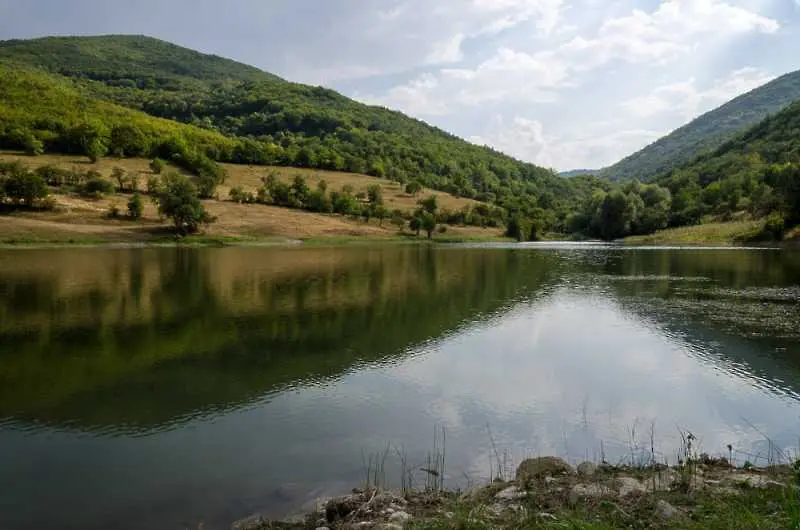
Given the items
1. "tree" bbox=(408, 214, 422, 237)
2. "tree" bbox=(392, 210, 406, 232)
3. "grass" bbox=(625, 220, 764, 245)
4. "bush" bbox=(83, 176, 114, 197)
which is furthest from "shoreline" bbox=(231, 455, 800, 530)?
"tree" bbox=(392, 210, 406, 232)

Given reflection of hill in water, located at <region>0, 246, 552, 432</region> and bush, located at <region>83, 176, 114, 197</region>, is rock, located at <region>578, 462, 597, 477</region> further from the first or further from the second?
bush, located at <region>83, 176, 114, 197</region>

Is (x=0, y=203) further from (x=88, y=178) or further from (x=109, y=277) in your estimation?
(x=109, y=277)

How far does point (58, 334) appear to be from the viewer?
2373 cm

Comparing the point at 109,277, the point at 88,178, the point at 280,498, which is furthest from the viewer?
the point at 88,178

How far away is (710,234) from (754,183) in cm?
3771

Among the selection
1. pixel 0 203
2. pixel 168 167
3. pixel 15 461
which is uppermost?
pixel 168 167

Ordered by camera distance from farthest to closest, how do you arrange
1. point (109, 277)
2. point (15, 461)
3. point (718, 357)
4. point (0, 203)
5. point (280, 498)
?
point (0, 203), point (109, 277), point (718, 357), point (15, 461), point (280, 498)

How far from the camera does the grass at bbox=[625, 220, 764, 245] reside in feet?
299

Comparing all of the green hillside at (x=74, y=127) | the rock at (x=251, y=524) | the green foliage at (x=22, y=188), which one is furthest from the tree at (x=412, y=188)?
the rock at (x=251, y=524)

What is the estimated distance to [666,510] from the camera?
7.63 metres

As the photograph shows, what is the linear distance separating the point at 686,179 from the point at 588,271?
14740 cm

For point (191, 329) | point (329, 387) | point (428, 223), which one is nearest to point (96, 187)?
point (428, 223)

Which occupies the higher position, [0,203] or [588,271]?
[0,203]

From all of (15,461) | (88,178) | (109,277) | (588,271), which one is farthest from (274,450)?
(88,178)
